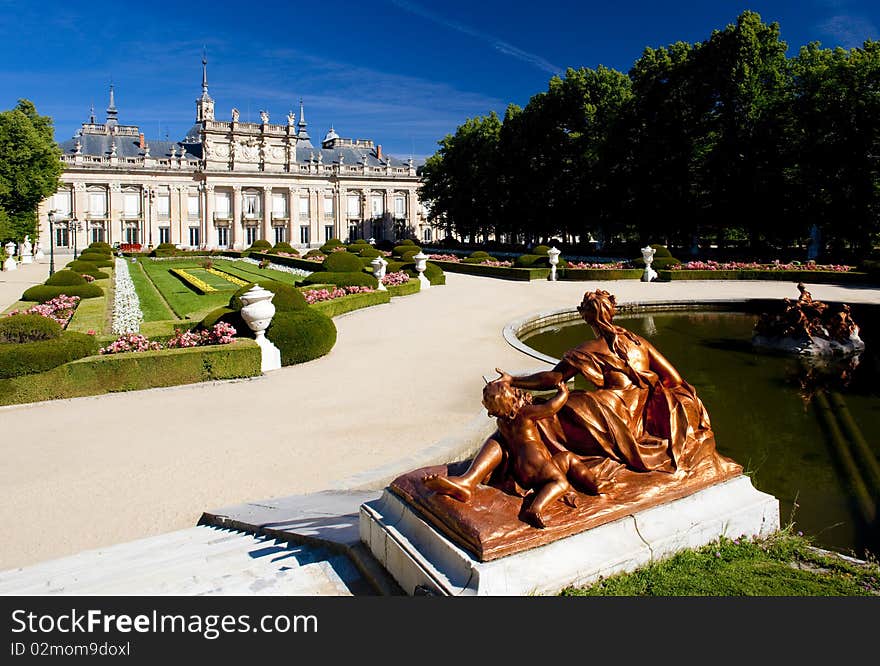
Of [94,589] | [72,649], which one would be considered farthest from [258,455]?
[72,649]

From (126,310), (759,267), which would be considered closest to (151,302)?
(126,310)

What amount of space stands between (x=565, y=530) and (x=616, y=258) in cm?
3866

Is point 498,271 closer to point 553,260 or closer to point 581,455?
point 553,260

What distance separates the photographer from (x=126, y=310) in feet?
59.9

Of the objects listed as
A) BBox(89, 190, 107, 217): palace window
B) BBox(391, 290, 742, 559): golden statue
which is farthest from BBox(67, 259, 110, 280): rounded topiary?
BBox(89, 190, 107, 217): palace window

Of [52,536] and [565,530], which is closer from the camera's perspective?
[565,530]

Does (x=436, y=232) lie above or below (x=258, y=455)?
above

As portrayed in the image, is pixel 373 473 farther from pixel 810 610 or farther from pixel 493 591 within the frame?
pixel 810 610

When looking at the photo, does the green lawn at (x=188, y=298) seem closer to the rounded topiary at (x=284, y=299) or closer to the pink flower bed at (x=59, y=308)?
the rounded topiary at (x=284, y=299)

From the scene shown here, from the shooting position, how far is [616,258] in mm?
40562

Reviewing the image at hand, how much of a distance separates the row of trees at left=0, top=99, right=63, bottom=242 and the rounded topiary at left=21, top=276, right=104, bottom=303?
822 inches

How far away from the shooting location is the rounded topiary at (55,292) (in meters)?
17.8

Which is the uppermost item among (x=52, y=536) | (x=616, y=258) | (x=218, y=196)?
(x=218, y=196)

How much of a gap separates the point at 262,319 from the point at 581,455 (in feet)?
28.6
